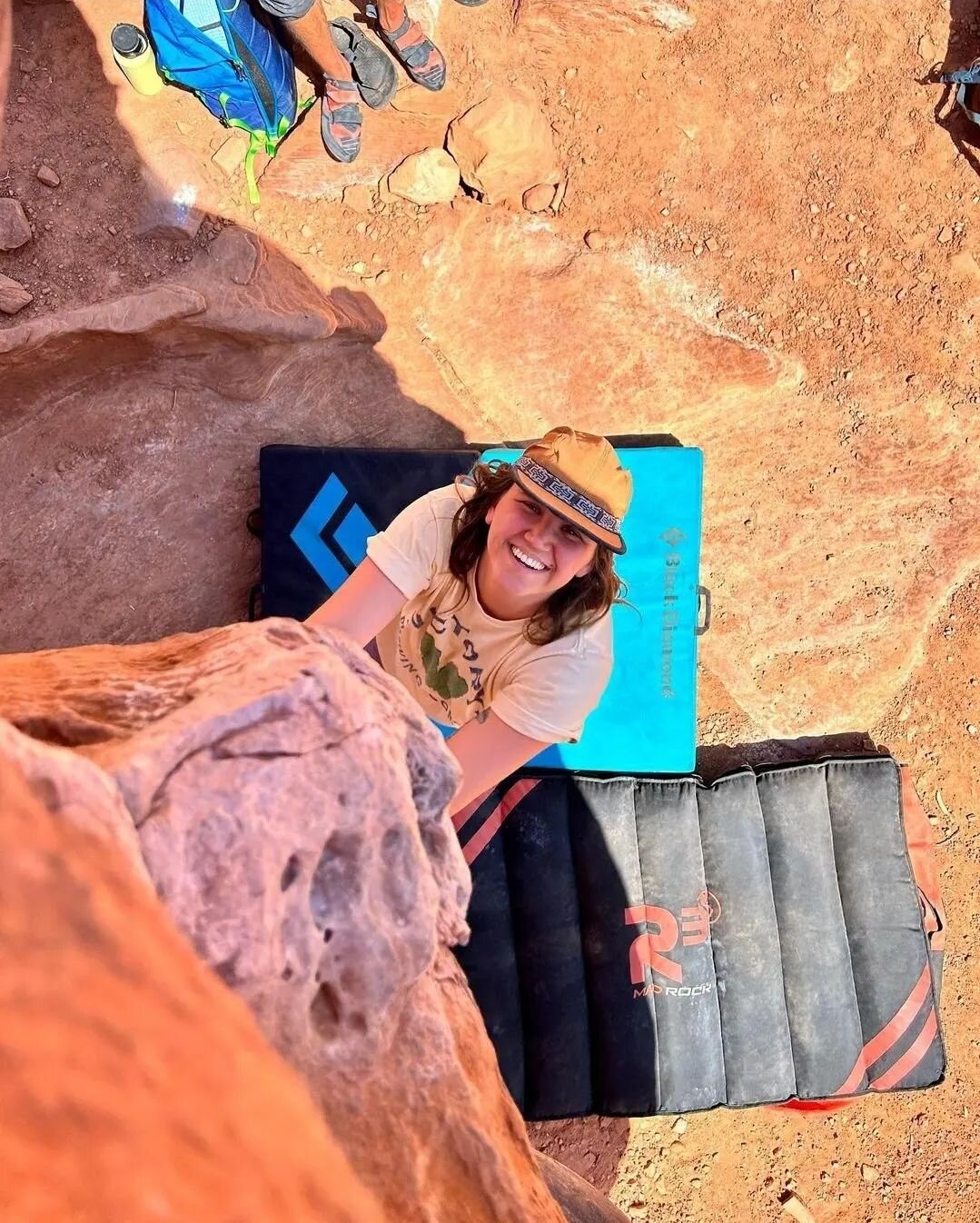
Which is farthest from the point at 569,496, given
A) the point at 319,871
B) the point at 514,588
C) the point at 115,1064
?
the point at 115,1064

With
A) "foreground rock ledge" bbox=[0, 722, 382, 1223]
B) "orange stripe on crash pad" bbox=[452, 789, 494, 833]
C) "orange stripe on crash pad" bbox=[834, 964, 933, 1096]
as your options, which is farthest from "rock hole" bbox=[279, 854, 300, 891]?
"orange stripe on crash pad" bbox=[834, 964, 933, 1096]

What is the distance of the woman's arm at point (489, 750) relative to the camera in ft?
6.73

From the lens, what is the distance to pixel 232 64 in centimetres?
326

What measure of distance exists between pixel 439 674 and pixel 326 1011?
1.29 meters

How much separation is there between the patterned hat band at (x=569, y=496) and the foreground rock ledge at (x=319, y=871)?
2.57ft

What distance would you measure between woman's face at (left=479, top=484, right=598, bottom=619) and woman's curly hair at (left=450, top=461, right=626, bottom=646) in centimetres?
5

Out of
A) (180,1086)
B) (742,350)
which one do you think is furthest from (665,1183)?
(742,350)

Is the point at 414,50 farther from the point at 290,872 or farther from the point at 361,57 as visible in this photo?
the point at 290,872

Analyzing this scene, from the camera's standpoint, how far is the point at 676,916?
10.8 ft

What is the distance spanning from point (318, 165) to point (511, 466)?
8.22 ft

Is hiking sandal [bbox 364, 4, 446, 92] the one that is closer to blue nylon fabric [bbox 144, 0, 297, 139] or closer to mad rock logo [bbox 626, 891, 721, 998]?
blue nylon fabric [bbox 144, 0, 297, 139]

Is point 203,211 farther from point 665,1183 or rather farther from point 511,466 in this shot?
point 665,1183

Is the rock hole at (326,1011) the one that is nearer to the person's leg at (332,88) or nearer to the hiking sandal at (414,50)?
the person's leg at (332,88)

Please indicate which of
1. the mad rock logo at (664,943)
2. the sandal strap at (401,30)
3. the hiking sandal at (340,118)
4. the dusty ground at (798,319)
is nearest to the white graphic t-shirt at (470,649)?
the mad rock logo at (664,943)
